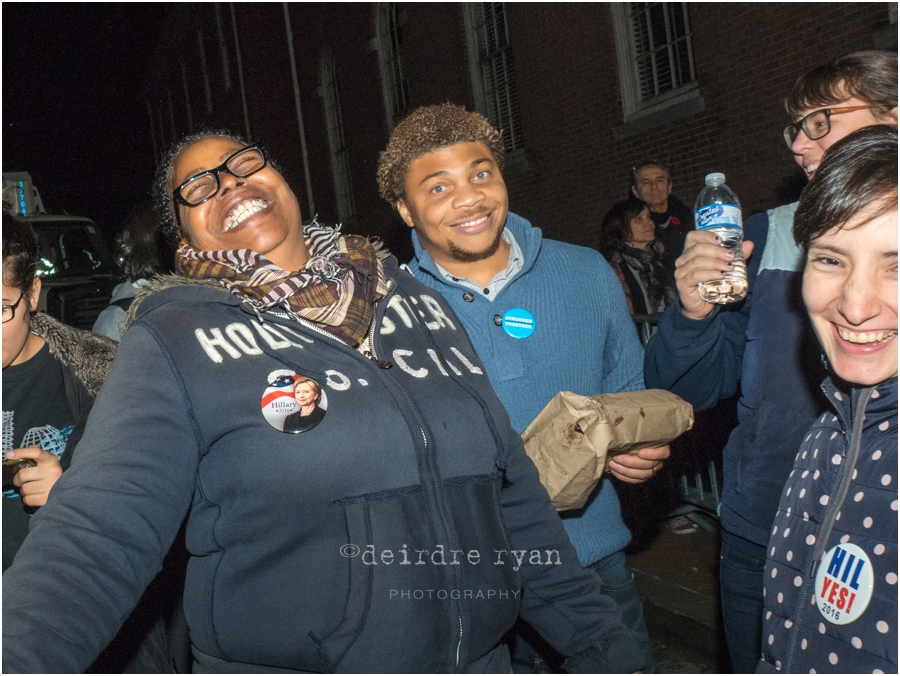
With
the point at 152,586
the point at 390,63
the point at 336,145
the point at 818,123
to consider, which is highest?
the point at 390,63

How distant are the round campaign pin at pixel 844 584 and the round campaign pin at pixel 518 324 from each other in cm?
141

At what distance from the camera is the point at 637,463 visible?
2.54 m

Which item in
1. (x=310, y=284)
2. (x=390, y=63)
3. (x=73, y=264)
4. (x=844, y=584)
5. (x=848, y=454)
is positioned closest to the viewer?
(x=844, y=584)

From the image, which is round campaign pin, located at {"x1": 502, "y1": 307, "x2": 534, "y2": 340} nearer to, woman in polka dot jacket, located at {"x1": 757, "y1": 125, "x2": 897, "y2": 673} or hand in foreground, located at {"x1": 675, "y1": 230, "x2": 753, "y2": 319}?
hand in foreground, located at {"x1": 675, "y1": 230, "x2": 753, "y2": 319}

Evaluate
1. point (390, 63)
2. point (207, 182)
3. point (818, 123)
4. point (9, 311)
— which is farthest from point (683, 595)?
point (390, 63)

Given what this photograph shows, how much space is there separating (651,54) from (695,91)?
99 centimetres

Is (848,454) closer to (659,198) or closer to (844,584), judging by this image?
(844,584)

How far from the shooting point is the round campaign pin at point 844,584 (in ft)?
4.63

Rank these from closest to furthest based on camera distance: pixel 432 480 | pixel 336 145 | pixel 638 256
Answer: pixel 432 480 < pixel 638 256 < pixel 336 145

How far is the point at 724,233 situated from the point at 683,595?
3063mm

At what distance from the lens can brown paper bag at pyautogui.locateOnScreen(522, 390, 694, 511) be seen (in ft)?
7.58

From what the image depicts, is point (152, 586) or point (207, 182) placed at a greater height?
point (207, 182)

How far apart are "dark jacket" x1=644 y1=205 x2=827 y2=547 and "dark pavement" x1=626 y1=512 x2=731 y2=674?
1969 mm

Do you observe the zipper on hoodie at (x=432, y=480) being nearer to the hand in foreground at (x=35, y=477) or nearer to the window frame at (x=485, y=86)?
the hand in foreground at (x=35, y=477)
